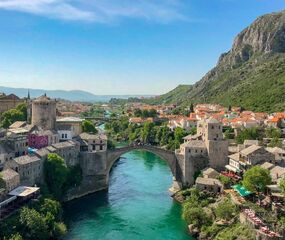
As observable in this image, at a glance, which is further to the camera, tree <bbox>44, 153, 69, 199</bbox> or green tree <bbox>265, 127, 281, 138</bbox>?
green tree <bbox>265, 127, 281, 138</bbox>

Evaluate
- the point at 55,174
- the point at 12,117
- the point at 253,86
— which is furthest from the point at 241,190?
the point at 253,86

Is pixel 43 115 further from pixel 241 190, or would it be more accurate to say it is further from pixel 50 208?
pixel 241 190

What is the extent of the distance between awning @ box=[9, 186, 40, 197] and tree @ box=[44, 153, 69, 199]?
16.3ft

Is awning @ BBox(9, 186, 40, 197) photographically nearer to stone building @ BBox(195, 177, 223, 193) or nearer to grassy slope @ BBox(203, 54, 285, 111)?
stone building @ BBox(195, 177, 223, 193)

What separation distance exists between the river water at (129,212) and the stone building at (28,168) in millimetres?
4202

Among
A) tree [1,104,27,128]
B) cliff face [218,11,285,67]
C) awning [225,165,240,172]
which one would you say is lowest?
awning [225,165,240,172]

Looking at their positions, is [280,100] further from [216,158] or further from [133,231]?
[133,231]

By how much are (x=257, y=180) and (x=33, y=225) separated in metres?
17.8

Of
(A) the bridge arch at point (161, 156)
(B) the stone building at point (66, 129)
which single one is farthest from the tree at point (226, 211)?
(B) the stone building at point (66, 129)

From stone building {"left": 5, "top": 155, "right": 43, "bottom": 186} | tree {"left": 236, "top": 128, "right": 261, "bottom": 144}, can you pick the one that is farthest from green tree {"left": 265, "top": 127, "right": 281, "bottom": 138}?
stone building {"left": 5, "top": 155, "right": 43, "bottom": 186}

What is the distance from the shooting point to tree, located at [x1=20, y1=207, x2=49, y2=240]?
32000mm

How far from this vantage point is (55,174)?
139 ft

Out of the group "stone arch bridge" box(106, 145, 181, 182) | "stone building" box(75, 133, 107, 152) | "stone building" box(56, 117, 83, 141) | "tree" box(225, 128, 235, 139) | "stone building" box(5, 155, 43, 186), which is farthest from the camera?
"tree" box(225, 128, 235, 139)

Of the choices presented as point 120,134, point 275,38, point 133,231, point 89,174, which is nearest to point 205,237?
point 133,231
